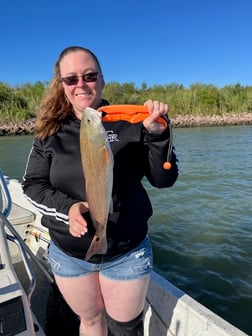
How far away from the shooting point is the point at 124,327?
185 centimetres

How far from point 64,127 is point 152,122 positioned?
22.9 inches

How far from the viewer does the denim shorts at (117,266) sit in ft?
5.82

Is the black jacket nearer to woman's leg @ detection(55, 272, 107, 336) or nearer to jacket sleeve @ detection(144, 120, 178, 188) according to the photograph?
jacket sleeve @ detection(144, 120, 178, 188)

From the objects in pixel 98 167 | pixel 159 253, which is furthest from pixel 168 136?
pixel 159 253

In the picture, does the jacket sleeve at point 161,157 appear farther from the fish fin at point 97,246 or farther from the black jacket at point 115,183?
the fish fin at point 97,246

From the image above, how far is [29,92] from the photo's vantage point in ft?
180

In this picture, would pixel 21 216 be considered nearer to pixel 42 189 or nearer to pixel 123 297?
pixel 42 189

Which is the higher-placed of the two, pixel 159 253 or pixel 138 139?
pixel 138 139

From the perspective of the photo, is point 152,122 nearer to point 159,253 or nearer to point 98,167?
point 98,167

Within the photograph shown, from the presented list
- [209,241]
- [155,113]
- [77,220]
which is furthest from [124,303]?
[209,241]

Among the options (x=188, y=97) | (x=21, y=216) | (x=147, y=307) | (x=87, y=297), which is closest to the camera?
(x=87, y=297)

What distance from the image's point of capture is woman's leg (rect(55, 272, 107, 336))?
182cm

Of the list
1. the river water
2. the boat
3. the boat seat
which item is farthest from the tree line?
the boat

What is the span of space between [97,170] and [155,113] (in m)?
0.38
